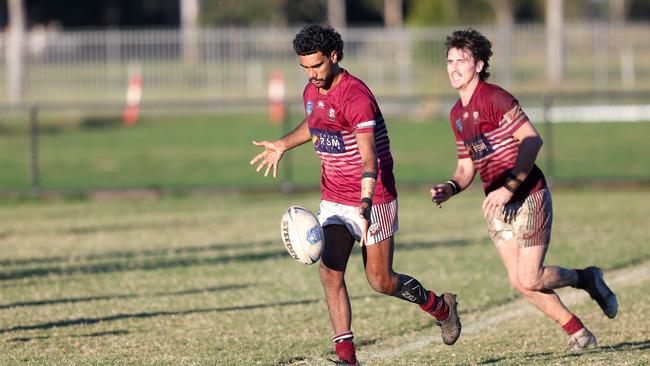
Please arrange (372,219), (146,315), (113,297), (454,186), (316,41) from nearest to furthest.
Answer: (316,41) → (372,219) → (454,186) → (146,315) → (113,297)

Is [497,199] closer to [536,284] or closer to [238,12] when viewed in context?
[536,284]

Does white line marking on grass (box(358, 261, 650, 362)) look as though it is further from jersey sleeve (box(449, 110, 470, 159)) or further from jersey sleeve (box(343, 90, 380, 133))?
jersey sleeve (box(343, 90, 380, 133))

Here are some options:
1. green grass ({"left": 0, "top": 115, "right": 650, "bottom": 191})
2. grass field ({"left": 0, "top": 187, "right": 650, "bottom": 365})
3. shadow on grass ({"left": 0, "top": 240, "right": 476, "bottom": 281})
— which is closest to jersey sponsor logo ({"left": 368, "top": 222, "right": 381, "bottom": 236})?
grass field ({"left": 0, "top": 187, "right": 650, "bottom": 365})

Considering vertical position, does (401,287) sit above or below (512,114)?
below

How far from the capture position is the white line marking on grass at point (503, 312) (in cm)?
820

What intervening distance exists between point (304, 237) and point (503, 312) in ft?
10.6

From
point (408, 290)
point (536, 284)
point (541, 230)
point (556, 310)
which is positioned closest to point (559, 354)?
point (556, 310)

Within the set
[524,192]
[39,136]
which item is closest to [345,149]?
[524,192]

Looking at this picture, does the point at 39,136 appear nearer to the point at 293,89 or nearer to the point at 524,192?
the point at 293,89

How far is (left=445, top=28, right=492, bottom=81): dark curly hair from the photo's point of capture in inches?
294

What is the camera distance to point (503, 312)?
9.79m

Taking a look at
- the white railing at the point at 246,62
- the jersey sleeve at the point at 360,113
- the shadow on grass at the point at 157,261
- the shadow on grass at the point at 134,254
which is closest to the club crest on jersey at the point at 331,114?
the jersey sleeve at the point at 360,113

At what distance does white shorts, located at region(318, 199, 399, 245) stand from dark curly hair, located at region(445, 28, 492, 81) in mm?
1104

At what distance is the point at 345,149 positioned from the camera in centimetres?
723
